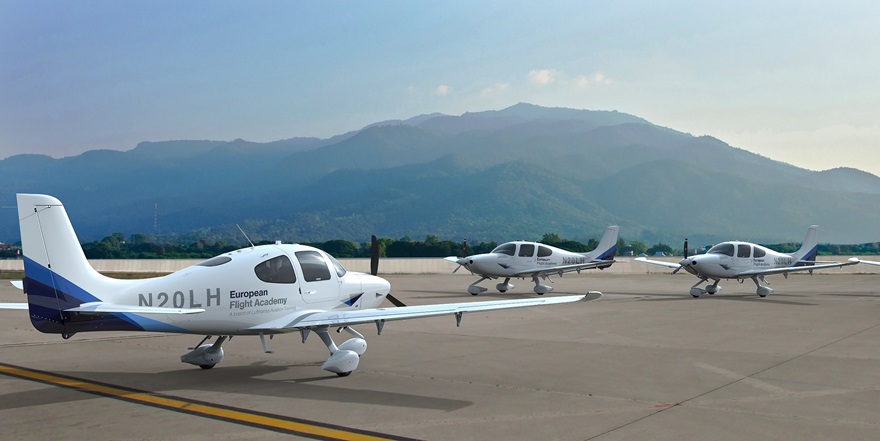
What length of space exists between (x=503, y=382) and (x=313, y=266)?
152 inches

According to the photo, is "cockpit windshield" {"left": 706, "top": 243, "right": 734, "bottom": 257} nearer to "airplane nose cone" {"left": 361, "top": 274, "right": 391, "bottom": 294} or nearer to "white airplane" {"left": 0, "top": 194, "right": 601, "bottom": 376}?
"airplane nose cone" {"left": 361, "top": 274, "right": 391, "bottom": 294}

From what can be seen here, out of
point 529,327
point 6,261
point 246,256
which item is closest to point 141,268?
point 6,261

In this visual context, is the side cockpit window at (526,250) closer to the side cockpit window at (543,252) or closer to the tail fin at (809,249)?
the side cockpit window at (543,252)

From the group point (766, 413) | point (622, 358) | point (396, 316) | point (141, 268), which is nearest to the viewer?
point (766, 413)

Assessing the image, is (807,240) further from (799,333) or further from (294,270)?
(294,270)

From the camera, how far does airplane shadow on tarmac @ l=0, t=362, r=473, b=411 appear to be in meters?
10.1

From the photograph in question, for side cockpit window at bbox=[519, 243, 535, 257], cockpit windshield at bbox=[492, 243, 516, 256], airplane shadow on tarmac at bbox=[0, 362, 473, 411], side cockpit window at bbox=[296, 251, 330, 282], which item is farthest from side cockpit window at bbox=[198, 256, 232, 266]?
side cockpit window at bbox=[519, 243, 535, 257]

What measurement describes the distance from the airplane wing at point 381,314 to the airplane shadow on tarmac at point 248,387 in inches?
35.7

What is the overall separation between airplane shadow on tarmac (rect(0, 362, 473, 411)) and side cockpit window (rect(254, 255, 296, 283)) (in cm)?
159

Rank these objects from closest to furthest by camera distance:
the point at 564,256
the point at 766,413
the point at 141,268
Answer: the point at 766,413 → the point at 564,256 → the point at 141,268

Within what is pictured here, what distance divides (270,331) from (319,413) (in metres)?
2.86

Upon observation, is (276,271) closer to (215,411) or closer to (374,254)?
(215,411)

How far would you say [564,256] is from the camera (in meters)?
33.4

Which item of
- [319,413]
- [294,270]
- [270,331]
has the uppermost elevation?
[294,270]
